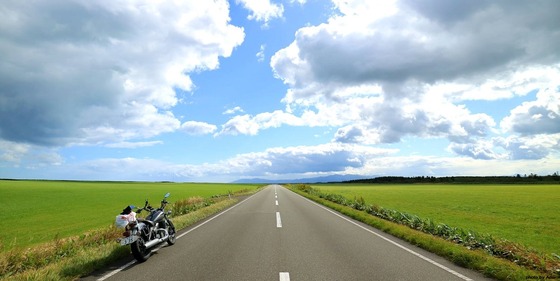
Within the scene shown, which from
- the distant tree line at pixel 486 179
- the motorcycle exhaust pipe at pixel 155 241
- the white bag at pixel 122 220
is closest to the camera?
the white bag at pixel 122 220

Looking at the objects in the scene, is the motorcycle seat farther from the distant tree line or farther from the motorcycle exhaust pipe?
the distant tree line

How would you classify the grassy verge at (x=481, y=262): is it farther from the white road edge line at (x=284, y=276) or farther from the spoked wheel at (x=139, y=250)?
the spoked wheel at (x=139, y=250)

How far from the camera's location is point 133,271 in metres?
7.21

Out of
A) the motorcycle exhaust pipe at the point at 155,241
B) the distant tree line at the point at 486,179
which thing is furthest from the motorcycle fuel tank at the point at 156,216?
the distant tree line at the point at 486,179

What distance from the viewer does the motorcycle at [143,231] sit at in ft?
25.7

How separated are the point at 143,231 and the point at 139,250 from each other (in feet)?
2.36

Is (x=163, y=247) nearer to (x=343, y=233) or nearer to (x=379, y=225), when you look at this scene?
(x=343, y=233)

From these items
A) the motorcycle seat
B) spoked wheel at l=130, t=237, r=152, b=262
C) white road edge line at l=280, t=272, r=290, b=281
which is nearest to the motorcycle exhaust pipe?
spoked wheel at l=130, t=237, r=152, b=262

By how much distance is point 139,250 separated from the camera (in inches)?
315

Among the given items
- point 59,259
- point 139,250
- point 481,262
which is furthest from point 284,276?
point 59,259

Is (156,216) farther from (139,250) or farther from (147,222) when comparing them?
(139,250)

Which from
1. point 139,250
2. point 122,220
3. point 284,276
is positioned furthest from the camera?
point 139,250

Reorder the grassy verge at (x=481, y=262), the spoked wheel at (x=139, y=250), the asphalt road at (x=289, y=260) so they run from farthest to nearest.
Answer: the spoked wheel at (x=139, y=250) < the grassy verge at (x=481, y=262) < the asphalt road at (x=289, y=260)

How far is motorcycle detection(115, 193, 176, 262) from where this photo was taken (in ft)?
25.7
